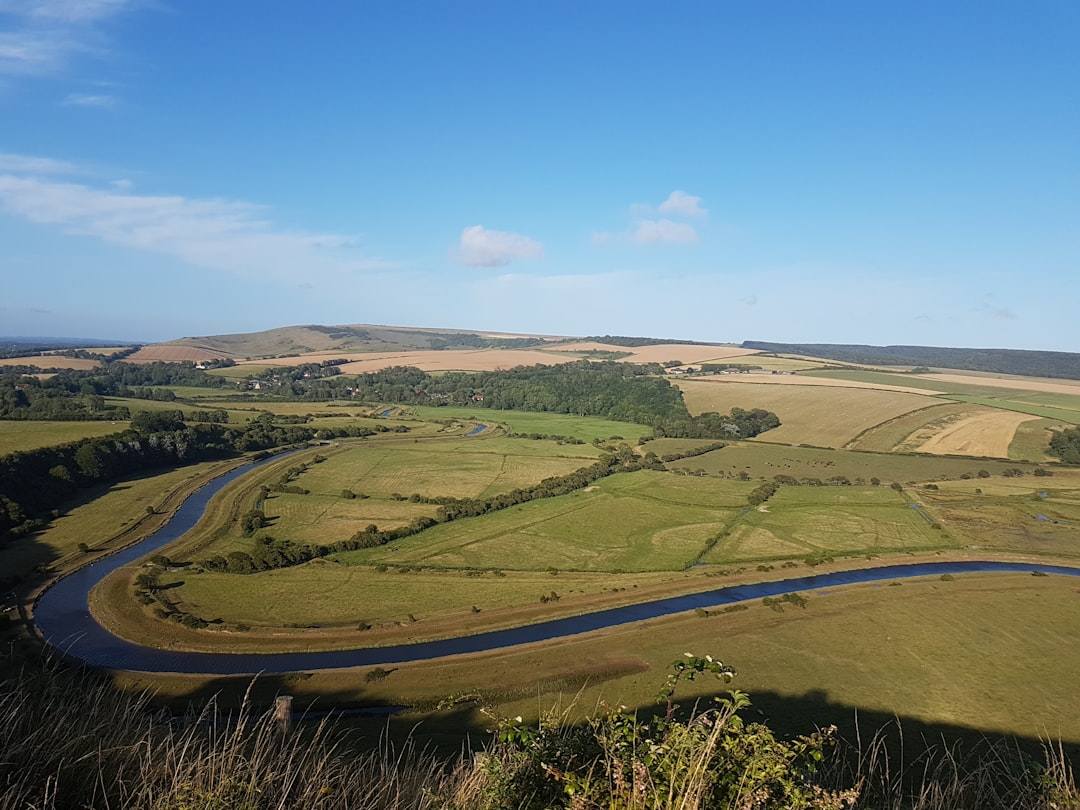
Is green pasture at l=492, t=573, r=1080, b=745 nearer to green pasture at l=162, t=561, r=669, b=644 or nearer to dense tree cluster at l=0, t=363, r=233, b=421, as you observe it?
green pasture at l=162, t=561, r=669, b=644

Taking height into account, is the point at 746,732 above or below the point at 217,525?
above

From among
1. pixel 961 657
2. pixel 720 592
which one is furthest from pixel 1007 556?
pixel 720 592

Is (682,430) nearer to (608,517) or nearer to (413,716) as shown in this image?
(608,517)

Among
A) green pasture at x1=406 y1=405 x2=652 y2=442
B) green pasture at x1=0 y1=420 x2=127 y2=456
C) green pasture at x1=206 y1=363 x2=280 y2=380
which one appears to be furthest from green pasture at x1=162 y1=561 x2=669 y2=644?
green pasture at x1=206 y1=363 x2=280 y2=380

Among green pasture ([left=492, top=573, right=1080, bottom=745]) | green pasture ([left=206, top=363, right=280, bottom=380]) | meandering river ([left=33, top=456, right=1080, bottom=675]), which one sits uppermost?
green pasture ([left=206, top=363, right=280, bottom=380])

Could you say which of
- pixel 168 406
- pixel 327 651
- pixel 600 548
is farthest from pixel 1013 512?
pixel 168 406
